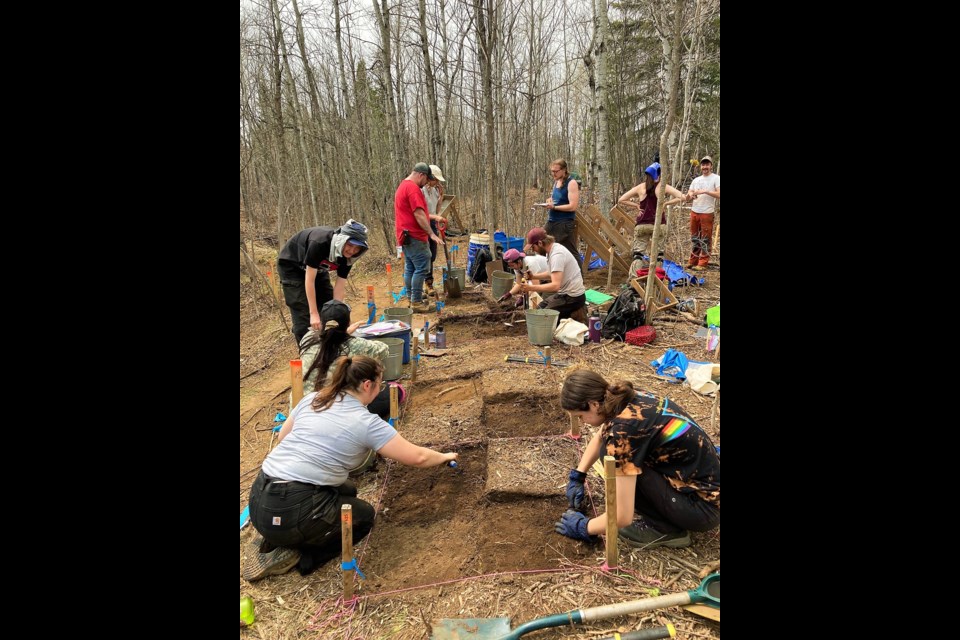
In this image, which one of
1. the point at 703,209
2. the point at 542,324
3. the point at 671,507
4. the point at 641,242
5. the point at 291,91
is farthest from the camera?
the point at 291,91

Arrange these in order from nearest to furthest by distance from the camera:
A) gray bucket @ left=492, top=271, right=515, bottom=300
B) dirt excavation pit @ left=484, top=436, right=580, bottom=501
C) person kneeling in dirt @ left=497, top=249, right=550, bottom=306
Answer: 1. dirt excavation pit @ left=484, top=436, right=580, bottom=501
2. person kneeling in dirt @ left=497, top=249, right=550, bottom=306
3. gray bucket @ left=492, top=271, right=515, bottom=300

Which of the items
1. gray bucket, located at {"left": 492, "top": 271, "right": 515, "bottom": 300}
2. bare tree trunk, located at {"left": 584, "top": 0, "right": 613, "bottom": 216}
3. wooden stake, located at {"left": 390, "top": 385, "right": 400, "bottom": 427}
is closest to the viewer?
wooden stake, located at {"left": 390, "top": 385, "right": 400, "bottom": 427}

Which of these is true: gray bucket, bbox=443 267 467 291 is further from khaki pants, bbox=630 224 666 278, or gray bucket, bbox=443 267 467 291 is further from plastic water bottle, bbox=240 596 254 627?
plastic water bottle, bbox=240 596 254 627

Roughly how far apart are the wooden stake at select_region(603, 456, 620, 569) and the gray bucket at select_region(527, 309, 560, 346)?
3132 mm

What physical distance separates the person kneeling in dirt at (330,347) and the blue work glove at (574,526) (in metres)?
1.65

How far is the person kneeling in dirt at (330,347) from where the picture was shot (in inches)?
137

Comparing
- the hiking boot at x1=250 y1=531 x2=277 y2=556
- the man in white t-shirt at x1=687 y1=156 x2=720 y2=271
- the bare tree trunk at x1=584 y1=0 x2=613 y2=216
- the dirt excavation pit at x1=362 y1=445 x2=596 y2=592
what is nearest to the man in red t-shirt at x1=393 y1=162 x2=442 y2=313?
Answer: the dirt excavation pit at x1=362 y1=445 x2=596 y2=592

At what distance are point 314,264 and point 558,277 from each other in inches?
103

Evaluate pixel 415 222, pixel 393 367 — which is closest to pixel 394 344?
pixel 393 367

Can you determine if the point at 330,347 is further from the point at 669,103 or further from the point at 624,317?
the point at 669,103

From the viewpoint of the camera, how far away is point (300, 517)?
101 inches

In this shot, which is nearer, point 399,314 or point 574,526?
point 574,526

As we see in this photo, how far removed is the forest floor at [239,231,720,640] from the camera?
2.32m
